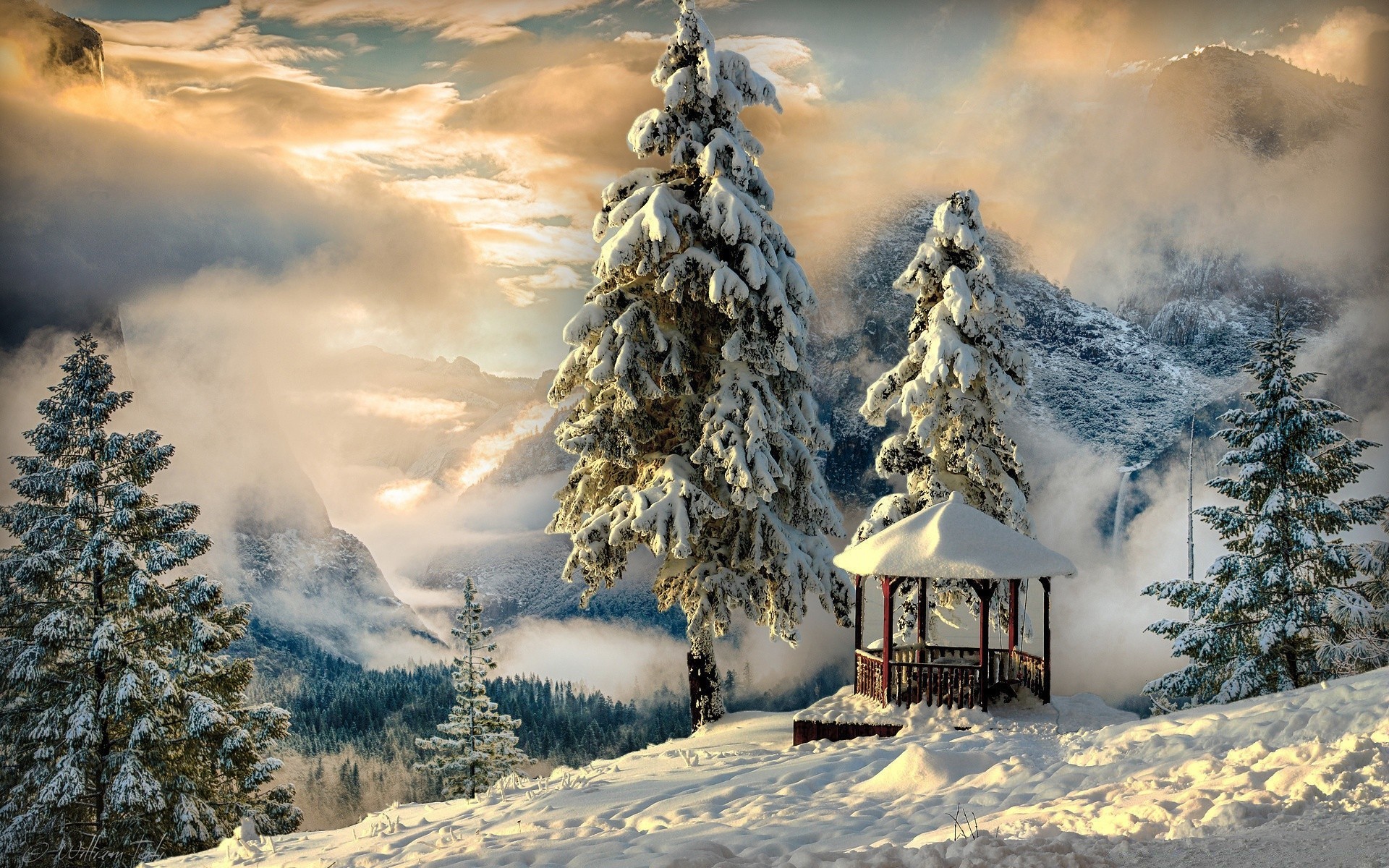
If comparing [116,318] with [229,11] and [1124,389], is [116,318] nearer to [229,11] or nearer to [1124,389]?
[229,11]

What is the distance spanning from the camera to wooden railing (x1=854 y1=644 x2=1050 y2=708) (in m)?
13.3

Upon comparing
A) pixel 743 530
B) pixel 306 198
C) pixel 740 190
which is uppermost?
pixel 306 198

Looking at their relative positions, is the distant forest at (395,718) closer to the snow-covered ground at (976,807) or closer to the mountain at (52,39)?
the mountain at (52,39)

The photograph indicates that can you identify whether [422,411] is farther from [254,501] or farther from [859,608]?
[859,608]

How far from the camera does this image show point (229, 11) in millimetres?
34125

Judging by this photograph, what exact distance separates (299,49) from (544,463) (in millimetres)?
24388

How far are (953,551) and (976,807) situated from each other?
20.4 feet

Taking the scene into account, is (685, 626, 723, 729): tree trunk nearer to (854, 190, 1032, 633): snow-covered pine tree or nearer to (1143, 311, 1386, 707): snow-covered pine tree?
(854, 190, 1032, 633): snow-covered pine tree

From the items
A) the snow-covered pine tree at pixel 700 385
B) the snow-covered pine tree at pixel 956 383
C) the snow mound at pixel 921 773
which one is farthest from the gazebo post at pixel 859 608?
the snow mound at pixel 921 773

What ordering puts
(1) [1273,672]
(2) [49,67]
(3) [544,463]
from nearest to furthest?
(1) [1273,672], (2) [49,67], (3) [544,463]

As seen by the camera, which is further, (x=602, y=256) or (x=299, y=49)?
(x=299, y=49)

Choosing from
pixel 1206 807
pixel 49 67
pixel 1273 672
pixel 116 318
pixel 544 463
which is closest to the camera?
pixel 1206 807

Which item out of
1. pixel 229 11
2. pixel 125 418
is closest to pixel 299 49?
pixel 229 11

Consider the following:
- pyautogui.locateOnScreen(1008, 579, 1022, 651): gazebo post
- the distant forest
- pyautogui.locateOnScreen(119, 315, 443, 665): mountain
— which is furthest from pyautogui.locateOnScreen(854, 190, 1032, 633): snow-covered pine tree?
pyautogui.locateOnScreen(119, 315, 443, 665): mountain
